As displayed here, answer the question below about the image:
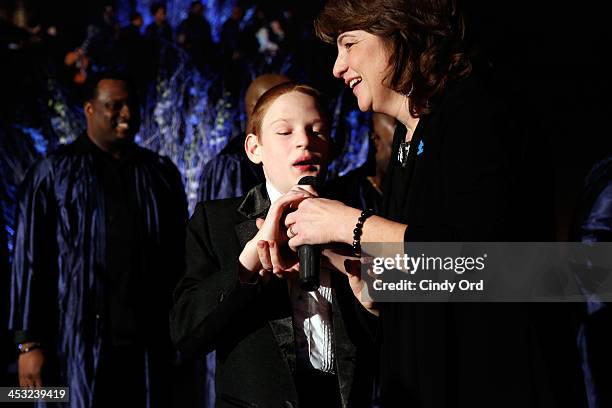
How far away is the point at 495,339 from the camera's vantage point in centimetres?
139

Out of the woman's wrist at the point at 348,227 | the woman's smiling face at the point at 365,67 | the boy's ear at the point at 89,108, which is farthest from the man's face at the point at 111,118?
the woman's wrist at the point at 348,227

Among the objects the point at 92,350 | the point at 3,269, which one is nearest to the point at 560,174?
the point at 92,350

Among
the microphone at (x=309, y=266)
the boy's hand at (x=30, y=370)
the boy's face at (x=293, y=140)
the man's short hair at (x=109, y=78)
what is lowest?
the boy's hand at (x=30, y=370)

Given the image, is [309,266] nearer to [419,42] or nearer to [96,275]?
[419,42]

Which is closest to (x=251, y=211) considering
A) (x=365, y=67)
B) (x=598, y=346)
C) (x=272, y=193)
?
(x=272, y=193)

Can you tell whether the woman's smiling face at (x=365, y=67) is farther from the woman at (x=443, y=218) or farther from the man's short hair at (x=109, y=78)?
the man's short hair at (x=109, y=78)

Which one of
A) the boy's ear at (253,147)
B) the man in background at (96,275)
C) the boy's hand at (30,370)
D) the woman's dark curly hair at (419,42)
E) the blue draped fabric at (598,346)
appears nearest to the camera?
the woman's dark curly hair at (419,42)

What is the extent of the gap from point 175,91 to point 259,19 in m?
0.61

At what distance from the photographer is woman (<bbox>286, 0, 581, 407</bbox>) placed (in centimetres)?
136

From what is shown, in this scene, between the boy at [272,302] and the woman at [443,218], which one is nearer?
the woman at [443,218]

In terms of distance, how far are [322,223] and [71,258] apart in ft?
6.48

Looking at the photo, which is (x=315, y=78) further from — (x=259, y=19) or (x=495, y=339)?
(x=495, y=339)

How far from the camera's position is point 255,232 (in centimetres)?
175

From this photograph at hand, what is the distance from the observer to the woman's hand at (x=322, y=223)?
1442 mm
